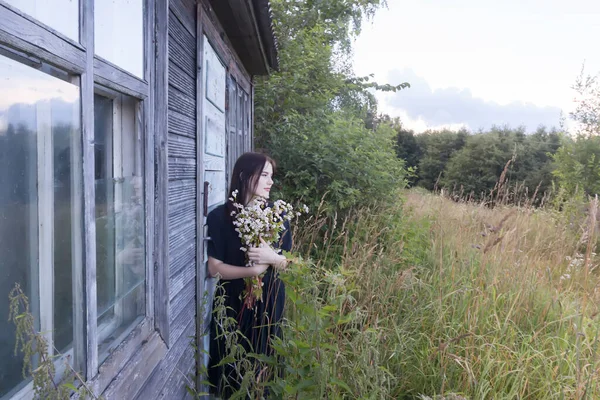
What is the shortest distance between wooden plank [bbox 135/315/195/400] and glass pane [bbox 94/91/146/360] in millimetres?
230

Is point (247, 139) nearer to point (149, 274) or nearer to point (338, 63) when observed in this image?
point (149, 274)

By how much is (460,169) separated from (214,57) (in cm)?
1896

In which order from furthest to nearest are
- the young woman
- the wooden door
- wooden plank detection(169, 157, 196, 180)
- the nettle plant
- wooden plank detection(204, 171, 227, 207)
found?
wooden plank detection(204, 171, 227, 207), the wooden door, the young woman, wooden plank detection(169, 157, 196, 180), the nettle plant

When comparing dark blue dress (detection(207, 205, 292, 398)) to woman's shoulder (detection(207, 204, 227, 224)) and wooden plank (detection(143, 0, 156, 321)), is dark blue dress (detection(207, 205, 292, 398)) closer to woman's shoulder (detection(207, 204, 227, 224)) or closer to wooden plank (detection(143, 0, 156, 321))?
woman's shoulder (detection(207, 204, 227, 224))

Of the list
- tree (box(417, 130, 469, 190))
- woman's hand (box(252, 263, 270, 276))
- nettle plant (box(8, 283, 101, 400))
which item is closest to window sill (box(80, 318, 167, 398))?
nettle plant (box(8, 283, 101, 400))

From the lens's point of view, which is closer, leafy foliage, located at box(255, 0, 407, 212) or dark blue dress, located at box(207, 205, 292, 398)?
dark blue dress, located at box(207, 205, 292, 398)

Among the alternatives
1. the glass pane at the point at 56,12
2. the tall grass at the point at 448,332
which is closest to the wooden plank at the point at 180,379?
the tall grass at the point at 448,332

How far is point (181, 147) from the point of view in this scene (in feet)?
6.70

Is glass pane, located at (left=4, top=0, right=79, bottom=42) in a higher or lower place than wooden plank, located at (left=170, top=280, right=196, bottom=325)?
higher

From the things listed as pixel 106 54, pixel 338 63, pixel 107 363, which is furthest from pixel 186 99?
pixel 338 63

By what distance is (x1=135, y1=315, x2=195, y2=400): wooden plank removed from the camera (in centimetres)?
151

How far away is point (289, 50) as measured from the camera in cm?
843

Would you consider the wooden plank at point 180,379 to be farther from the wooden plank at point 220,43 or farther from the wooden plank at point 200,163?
the wooden plank at point 220,43

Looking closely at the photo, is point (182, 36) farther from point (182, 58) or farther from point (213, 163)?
point (213, 163)
